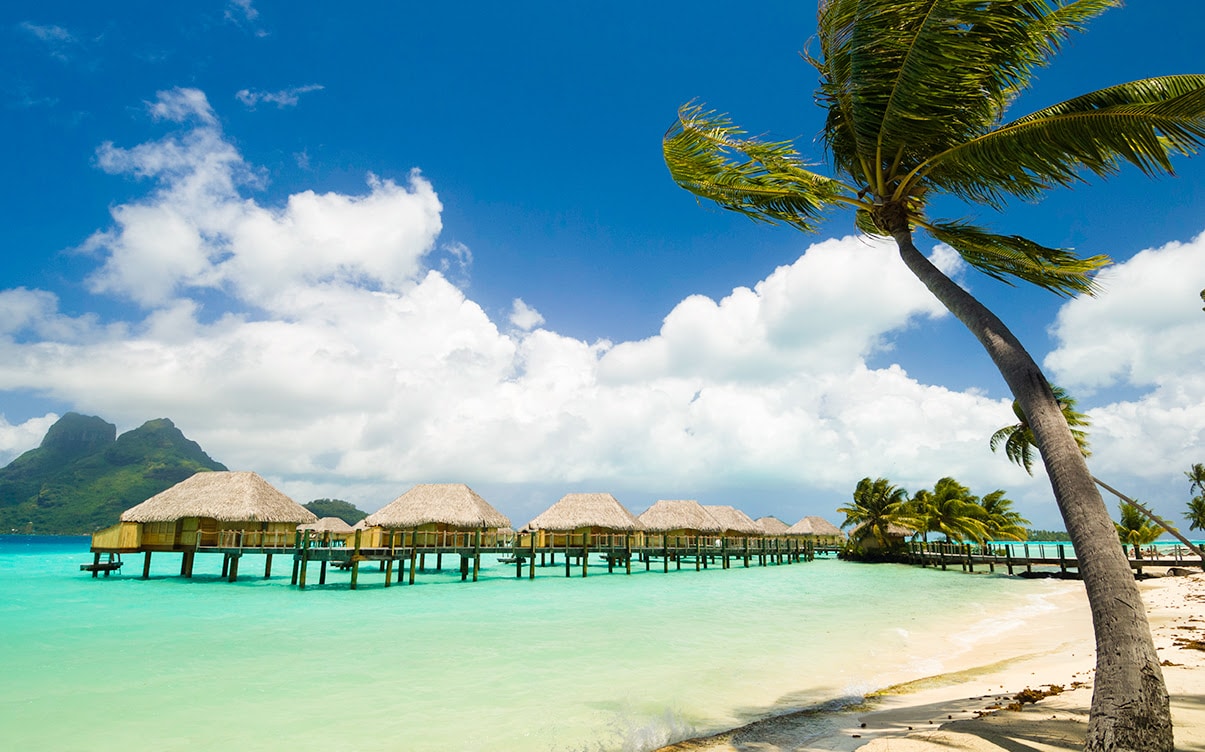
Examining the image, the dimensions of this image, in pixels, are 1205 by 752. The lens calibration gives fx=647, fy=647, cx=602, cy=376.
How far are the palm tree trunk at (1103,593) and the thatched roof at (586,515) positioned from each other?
29216 millimetres

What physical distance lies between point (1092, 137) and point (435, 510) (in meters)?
26.9

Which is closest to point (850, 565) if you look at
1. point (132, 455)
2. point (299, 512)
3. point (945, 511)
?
point (945, 511)

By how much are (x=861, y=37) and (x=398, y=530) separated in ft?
89.5

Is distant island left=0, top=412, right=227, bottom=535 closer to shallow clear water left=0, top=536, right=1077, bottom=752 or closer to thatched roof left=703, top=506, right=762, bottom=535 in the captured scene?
thatched roof left=703, top=506, right=762, bottom=535

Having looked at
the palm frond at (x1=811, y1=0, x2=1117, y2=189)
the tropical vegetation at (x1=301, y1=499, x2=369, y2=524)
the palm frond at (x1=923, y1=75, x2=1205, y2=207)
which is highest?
the palm frond at (x1=811, y1=0, x2=1117, y2=189)

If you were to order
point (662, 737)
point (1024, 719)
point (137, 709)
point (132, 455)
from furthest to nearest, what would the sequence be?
point (132, 455)
point (137, 709)
point (662, 737)
point (1024, 719)

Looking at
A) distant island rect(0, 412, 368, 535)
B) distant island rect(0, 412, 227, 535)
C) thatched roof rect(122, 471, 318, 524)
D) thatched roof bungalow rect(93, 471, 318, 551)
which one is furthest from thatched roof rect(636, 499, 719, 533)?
distant island rect(0, 412, 227, 535)

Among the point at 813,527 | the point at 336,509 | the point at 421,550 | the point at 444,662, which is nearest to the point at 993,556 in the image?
the point at 813,527

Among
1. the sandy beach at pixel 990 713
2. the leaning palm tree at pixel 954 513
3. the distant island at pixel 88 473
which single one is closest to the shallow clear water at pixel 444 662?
the sandy beach at pixel 990 713

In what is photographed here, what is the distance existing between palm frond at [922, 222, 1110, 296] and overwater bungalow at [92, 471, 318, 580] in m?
24.9

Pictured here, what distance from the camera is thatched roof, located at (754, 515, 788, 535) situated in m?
51.3

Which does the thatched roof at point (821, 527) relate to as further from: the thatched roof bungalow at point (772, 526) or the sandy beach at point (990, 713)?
the sandy beach at point (990, 713)

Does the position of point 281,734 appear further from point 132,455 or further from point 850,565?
point 132,455

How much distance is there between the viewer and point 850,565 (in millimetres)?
42812
